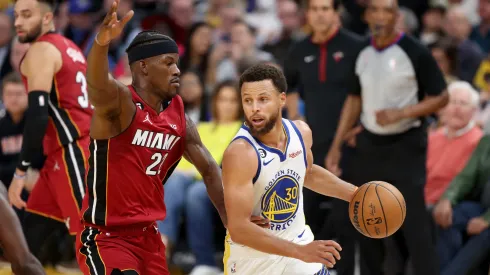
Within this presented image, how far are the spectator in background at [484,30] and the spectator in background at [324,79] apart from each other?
3196 mm

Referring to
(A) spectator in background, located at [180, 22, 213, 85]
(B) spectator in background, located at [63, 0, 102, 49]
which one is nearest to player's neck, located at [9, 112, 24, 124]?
(A) spectator in background, located at [180, 22, 213, 85]

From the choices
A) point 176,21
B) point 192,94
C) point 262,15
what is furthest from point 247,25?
point 192,94

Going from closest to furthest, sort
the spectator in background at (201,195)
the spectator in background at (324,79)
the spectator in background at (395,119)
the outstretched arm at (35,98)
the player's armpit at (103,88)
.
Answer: the player's armpit at (103,88) → the outstretched arm at (35,98) → the spectator in background at (395,119) → the spectator in background at (324,79) → the spectator in background at (201,195)

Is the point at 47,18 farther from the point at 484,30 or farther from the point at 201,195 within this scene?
the point at 484,30

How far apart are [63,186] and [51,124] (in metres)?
0.46

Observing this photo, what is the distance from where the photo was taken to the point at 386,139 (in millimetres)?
7191

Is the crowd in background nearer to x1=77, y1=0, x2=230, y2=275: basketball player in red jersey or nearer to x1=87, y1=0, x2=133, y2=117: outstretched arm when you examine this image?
x1=77, y1=0, x2=230, y2=275: basketball player in red jersey

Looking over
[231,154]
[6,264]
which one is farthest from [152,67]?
[6,264]

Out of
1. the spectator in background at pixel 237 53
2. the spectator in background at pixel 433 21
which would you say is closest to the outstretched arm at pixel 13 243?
the spectator in background at pixel 237 53

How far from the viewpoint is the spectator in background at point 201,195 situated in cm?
850

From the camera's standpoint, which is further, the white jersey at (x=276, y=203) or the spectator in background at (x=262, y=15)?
the spectator in background at (x=262, y=15)

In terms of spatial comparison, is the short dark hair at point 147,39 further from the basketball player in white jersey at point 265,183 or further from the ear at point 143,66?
the basketball player in white jersey at point 265,183

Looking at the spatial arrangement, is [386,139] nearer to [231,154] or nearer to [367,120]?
[367,120]

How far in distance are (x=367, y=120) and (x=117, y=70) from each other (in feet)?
13.0
